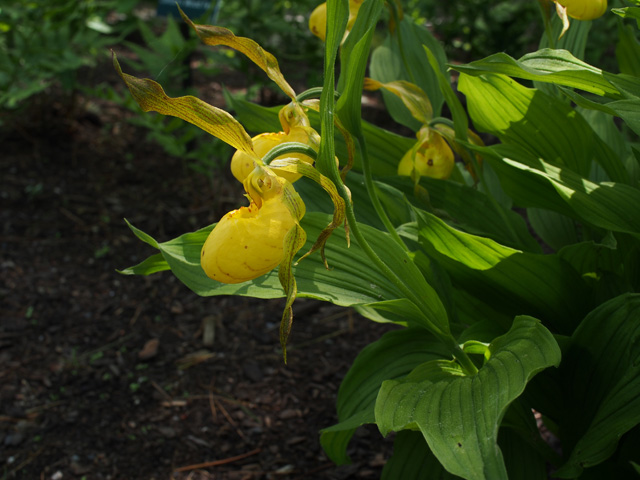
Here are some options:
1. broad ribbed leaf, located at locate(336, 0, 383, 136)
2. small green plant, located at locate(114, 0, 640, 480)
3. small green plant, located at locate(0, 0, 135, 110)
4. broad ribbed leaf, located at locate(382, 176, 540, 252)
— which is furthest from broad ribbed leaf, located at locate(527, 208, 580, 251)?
small green plant, located at locate(0, 0, 135, 110)

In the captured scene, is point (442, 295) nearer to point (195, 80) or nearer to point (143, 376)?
point (143, 376)

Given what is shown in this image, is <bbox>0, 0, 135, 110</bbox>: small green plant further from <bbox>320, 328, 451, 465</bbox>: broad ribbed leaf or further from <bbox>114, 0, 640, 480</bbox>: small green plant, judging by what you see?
<bbox>320, 328, 451, 465</bbox>: broad ribbed leaf

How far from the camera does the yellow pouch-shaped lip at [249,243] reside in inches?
24.4

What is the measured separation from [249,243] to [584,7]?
643 mm

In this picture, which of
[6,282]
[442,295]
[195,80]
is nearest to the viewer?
[442,295]

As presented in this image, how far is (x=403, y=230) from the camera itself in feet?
3.15

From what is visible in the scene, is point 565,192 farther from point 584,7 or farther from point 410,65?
point 410,65

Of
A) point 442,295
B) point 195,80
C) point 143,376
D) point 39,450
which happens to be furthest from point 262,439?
point 195,80

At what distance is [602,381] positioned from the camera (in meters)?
0.84

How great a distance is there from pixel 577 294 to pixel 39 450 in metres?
1.11

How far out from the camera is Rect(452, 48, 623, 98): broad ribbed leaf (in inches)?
28.9

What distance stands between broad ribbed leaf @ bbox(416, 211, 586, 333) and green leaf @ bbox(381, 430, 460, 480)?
0.26 m

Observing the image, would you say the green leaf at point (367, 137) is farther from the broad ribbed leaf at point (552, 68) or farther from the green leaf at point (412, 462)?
the green leaf at point (412, 462)

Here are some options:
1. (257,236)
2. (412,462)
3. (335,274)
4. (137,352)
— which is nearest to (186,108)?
(257,236)
